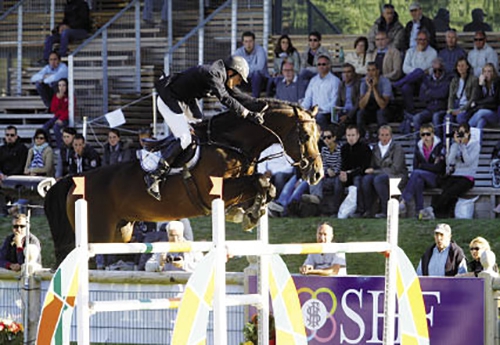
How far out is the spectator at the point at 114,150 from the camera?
15781mm

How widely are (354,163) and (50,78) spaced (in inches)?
262

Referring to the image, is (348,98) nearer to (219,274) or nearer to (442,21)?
(442,21)

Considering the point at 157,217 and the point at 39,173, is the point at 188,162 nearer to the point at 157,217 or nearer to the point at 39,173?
the point at 157,217

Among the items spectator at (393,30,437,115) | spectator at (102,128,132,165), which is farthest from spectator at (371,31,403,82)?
spectator at (102,128,132,165)

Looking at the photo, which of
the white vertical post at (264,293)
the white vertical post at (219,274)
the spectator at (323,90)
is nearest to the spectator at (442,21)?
the spectator at (323,90)

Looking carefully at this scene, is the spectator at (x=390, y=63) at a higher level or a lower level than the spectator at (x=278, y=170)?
higher

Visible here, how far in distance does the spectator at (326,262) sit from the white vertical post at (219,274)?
3503 millimetres

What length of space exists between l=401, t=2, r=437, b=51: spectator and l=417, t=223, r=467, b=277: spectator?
6240 mm

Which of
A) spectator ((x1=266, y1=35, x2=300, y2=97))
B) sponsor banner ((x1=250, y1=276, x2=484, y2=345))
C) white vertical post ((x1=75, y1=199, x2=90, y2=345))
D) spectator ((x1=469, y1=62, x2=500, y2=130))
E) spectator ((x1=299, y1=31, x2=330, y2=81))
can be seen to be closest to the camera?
white vertical post ((x1=75, y1=199, x2=90, y2=345))

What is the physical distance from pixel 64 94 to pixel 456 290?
10.4 metres

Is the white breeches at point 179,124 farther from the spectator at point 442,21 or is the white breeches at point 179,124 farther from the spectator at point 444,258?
the spectator at point 442,21

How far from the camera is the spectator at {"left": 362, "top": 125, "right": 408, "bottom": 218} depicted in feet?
45.3

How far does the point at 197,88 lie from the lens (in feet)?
35.4

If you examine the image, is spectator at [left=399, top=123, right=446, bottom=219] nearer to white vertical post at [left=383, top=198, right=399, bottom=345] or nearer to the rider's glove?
the rider's glove
